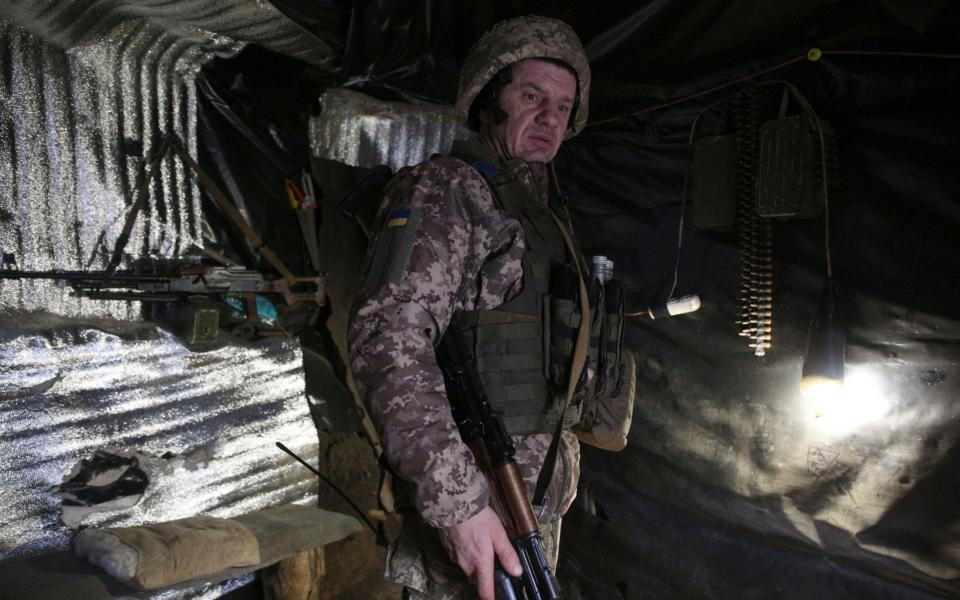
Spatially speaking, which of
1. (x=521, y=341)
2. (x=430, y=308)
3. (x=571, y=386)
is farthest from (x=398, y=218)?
(x=571, y=386)

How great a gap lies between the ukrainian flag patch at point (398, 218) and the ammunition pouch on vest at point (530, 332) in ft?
0.97

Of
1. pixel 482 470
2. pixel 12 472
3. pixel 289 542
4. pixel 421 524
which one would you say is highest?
pixel 482 470

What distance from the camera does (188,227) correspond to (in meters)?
3.11

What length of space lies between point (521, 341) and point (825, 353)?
1.25 meters

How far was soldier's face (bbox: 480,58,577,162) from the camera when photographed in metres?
2.15

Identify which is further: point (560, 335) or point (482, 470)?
point (560, 335)

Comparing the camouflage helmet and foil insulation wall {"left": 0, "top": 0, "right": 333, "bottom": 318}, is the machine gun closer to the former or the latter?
foil insulation wall {"left": 0, "top": 0, "right": 333, "bottom": 318}

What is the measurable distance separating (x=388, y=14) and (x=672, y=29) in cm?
125

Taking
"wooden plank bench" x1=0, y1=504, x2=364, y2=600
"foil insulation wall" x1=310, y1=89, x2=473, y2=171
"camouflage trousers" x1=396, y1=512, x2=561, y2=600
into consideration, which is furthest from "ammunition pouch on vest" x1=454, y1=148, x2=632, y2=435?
"foil insulation wall" x1=310, y1=89, x2=473, y2=171

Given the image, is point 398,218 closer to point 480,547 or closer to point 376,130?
point 480,547

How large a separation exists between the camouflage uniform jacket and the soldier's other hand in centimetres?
4

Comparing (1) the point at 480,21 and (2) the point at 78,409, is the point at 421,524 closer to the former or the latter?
(2) the point at 78,409

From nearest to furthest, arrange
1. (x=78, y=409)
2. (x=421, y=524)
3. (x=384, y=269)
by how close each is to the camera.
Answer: (x=384, y=269)
(x=421, y=524)
(x=78, y=409)

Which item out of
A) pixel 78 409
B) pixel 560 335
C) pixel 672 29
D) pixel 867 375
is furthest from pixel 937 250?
pixel 78 409
